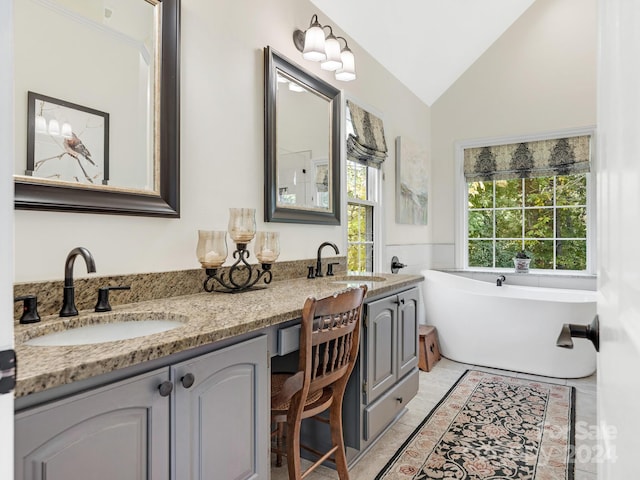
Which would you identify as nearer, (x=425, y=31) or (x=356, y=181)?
(x=356, y=181)

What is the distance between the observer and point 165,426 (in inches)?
36.9

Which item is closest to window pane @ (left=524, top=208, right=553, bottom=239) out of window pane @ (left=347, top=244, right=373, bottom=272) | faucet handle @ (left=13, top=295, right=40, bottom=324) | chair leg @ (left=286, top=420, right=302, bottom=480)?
window pane @ (left=347, top=244, right=373, bottom=272)

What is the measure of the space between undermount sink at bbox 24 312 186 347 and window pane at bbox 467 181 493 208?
399 cm

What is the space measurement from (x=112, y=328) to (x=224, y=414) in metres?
0.48

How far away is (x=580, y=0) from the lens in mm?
3838

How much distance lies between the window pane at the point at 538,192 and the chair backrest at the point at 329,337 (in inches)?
133

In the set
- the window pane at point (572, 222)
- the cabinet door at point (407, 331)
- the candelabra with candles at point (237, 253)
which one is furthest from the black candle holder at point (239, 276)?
the window pane at point (572, 222)

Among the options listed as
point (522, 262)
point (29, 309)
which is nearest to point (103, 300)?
point (29, 309)

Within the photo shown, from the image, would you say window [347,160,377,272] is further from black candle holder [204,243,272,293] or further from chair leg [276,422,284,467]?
chair leg [276,422,284,467]

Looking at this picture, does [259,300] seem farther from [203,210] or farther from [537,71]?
[537,71]

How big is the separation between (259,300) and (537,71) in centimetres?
406

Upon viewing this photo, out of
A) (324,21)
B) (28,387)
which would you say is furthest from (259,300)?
(324,21)

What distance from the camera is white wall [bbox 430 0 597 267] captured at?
387cm

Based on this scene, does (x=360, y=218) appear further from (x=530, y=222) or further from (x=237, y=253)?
(x=530, y=222)
